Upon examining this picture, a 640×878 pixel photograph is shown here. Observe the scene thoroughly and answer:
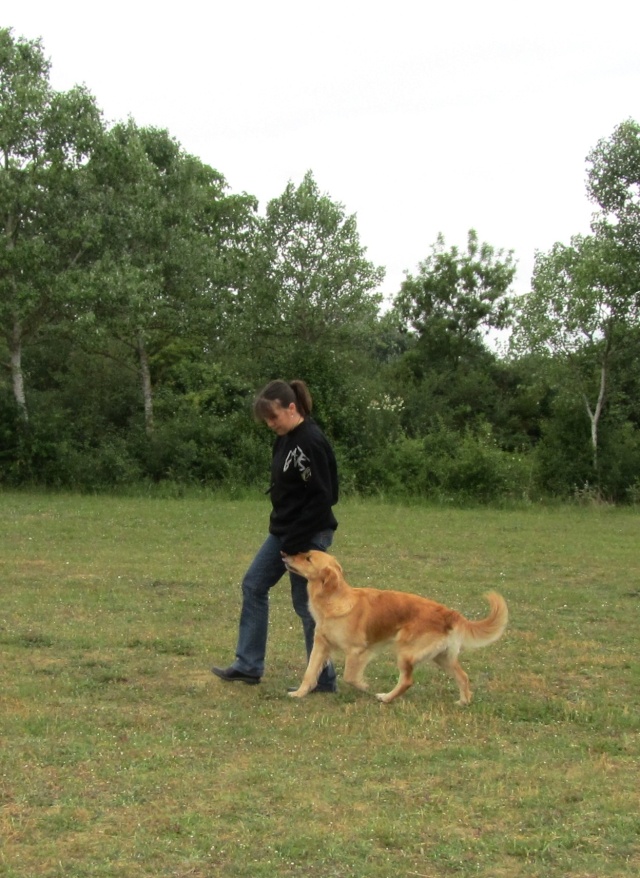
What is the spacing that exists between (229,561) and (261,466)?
33.3 ft

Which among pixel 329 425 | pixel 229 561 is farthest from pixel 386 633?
pixel 329 425

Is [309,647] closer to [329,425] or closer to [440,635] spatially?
[440,635]

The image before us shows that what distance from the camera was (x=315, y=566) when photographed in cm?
635

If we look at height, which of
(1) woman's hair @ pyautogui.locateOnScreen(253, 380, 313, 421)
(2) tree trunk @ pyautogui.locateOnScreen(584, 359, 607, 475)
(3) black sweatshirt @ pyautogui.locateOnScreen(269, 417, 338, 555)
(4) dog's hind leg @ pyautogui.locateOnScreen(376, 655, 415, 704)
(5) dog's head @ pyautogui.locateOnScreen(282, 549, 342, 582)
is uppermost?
(2) tree trunk @ pyautogui.locateOnScreen(584, 359, 607, 475)

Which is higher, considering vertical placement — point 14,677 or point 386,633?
point 386,633

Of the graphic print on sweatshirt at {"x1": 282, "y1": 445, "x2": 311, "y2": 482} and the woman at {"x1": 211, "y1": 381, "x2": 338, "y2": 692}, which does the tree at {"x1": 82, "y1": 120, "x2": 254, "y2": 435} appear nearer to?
the woman at {"x1": 211, "y1": 381, "x2": 338, "y2": 692}

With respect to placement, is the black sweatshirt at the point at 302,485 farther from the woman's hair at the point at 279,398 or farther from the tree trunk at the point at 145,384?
the tree trunk at the point at 145,384

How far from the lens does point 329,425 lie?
25.2m

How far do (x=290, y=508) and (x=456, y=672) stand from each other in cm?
157

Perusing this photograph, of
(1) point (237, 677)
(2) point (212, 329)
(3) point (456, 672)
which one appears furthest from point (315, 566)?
(2) point (212, 329)

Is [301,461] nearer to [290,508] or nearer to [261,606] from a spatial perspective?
[290,508]

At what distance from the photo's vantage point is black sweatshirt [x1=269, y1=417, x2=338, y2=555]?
20.9 feet

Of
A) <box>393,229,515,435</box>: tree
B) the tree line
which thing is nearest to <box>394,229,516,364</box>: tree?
<box>393,229,515,435</box>: tree

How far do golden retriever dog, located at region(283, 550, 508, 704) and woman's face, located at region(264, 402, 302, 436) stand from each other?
864 millimetres
